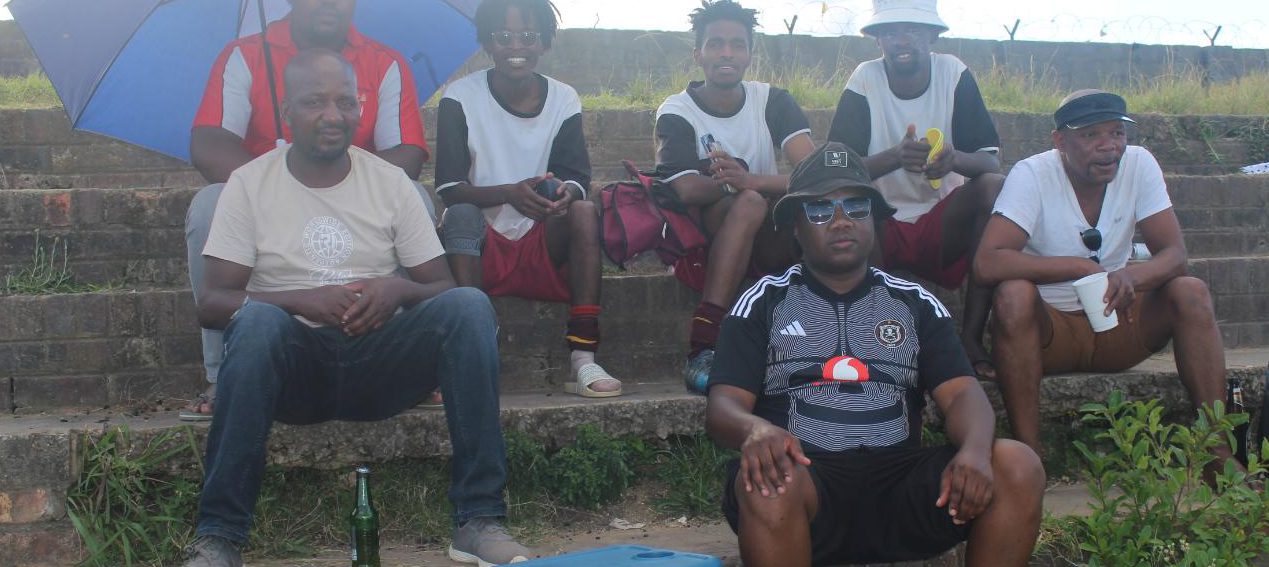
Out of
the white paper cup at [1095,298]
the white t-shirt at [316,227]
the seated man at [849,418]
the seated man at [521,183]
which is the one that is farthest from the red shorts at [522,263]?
the white paper cup at [1095,298]

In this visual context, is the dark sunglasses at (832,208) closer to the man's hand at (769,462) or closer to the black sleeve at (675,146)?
the man's hand at (769,462)

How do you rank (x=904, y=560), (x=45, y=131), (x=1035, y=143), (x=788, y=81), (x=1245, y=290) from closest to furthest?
(x=904, y=560), (x=1245, y=290), (x=45, y=131), (x=1035, y=143), (x=788, y=81)

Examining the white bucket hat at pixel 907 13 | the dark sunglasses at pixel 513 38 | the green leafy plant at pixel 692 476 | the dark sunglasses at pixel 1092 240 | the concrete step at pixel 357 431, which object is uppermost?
the white bucket hat at pixel 907 13

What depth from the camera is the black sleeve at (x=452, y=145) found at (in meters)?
4.48

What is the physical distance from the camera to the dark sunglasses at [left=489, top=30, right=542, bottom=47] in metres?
4.55

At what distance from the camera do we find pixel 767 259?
14.9ft

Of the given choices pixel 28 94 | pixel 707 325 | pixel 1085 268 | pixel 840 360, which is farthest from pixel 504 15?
pixel 28 94

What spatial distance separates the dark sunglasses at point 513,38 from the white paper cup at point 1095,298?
211cm

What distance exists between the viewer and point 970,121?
481 centimetres

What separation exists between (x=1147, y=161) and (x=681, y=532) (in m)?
2.12

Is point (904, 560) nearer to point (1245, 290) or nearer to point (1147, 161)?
point (1147, 161)

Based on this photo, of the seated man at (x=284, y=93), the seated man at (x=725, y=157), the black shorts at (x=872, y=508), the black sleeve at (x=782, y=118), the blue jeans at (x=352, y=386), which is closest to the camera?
the black shorts at (x=872, y=508)

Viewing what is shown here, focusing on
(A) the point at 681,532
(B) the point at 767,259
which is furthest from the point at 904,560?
(B) the point at 767,259

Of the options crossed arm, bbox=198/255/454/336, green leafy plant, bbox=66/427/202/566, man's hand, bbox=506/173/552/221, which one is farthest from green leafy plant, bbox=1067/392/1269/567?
green leafy plant, bbox=66/427/202/566
